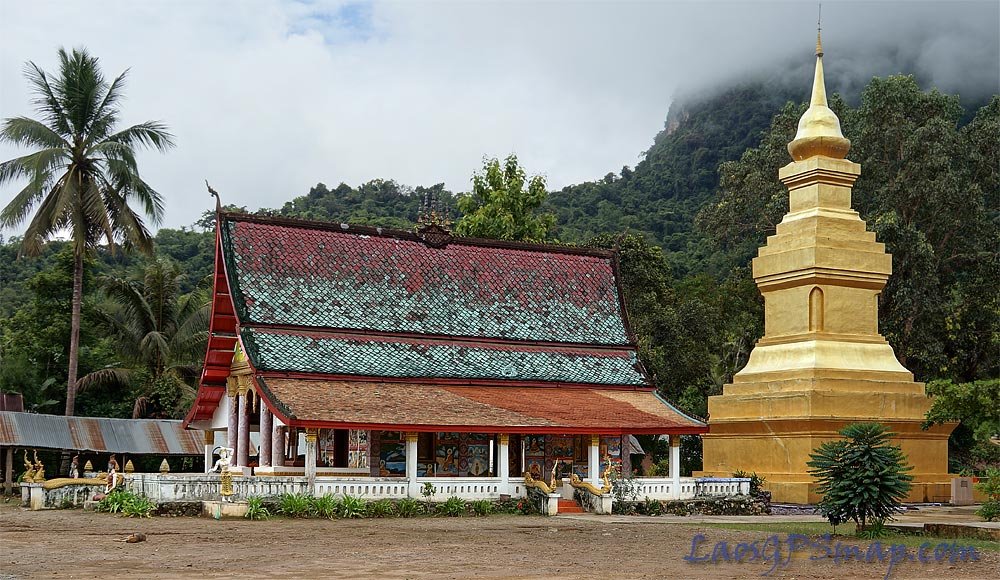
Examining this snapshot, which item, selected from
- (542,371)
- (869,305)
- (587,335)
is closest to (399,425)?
(542,371)

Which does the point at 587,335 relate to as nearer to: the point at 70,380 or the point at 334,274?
the point at 334,274

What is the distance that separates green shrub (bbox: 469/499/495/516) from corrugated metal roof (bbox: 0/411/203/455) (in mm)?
10971

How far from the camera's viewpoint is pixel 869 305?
3262 centimetres

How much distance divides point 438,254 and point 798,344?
9.33 meters

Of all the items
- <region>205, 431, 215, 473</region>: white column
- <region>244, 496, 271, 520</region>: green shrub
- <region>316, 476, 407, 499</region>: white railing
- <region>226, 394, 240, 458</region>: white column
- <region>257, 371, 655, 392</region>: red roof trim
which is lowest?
<region>244, 496, 271, 520</region>: green shrub

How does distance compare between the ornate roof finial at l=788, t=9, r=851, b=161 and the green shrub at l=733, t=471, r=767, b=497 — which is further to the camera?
the ornate roof finial at l=788, t=9, r=851, b=161

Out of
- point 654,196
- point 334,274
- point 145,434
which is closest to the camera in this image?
point 334,274

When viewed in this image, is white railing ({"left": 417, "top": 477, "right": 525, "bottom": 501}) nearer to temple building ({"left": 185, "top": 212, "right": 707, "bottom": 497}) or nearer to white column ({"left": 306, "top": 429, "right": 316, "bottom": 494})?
temple building ({"left": 185, "top": 212, "right": 707, "bottom": 497})

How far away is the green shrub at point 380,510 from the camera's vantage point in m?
24.7

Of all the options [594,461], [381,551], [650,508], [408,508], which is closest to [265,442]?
[408,508]

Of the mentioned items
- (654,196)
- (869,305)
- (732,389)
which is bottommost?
(732,389)

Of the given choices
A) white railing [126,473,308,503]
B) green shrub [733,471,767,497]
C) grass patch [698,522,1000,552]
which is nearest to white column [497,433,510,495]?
white railing [126,473,308,503]

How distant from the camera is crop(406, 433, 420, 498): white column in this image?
84.1ft

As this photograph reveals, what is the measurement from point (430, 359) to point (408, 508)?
522 cm
